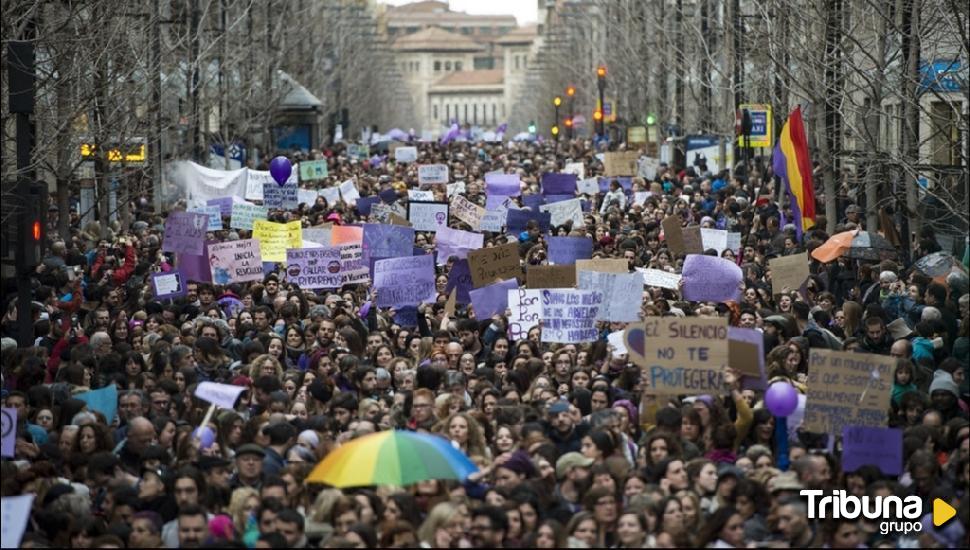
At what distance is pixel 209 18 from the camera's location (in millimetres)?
45562

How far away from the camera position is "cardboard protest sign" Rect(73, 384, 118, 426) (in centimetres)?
1444

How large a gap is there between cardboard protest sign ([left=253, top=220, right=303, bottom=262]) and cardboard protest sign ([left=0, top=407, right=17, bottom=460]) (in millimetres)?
10732

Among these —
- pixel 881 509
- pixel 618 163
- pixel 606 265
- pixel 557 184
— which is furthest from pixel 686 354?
pixel 618 163

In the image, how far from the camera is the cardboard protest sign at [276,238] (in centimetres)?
2331

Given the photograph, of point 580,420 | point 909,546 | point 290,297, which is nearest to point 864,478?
point 909,546

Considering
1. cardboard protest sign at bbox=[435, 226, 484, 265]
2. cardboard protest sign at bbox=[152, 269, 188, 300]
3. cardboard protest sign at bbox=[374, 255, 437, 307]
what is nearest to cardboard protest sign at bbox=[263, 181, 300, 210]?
cardboard protest sign at bbox=[435, 226, 484, 265]

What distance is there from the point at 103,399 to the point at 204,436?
1.82 metres

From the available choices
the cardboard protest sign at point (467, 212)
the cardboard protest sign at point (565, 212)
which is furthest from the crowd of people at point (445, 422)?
the cardboard protest sign at point (565, 212)

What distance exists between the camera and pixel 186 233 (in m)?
22.4

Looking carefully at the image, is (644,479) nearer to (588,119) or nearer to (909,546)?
(909,546)

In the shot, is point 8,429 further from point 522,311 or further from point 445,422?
point 522,311

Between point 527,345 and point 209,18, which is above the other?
point 209,18

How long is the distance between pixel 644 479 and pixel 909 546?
1.61 meters

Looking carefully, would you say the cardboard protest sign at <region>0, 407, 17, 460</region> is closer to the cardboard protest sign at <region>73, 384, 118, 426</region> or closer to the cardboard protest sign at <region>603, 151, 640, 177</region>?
the cardboard protest sign at <region>73, 384, 118, 426</region>
